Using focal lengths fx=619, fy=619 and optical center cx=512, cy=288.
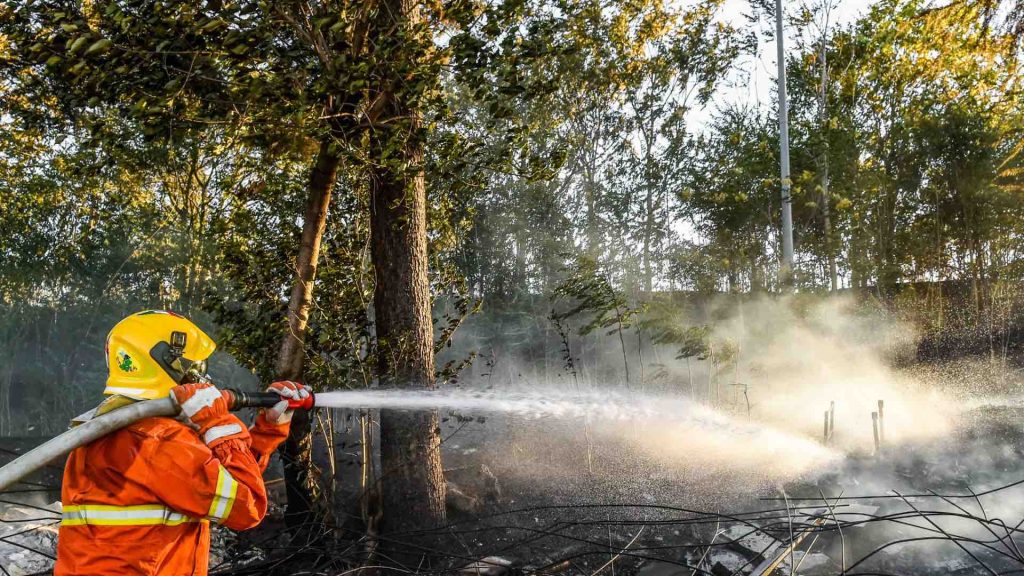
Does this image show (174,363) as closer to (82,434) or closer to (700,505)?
(82,434)

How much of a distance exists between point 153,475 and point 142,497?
110 millimetres

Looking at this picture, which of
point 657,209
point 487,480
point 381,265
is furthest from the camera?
point 657,209

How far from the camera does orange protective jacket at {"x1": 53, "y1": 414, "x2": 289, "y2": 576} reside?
229cm

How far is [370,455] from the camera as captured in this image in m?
6.74

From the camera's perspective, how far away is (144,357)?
2.42 m

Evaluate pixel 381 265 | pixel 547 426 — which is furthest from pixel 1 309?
pixel 381 265

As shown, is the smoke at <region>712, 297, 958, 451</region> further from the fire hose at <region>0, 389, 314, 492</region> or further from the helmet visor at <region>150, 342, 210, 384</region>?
the fire hose at <region>0, 389, 314, 492</region>

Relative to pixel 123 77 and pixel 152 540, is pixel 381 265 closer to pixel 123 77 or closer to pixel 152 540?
pixel 123 77

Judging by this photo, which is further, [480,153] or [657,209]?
[657,209]

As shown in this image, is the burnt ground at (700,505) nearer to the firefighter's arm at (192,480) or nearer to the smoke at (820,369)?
the smoke at (820,369)

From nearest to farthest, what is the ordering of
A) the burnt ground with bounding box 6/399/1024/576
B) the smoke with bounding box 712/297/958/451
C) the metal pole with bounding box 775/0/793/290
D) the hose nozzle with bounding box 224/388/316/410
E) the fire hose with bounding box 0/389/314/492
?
the fire hose with bounding box 0/389/314/492, the hose nozzle with bounding box 224/388/316/410, the burnt ground with bounding box 6/399/1024/576, the smoke with bounding box 712/297/958/451, the metal pole with bounding box 775/0/793/290

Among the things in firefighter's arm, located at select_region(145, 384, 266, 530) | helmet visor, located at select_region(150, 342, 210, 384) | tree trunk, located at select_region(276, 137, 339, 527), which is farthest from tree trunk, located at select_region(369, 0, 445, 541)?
firefighter's arm, located at select_region(145, 384, 266, 530)

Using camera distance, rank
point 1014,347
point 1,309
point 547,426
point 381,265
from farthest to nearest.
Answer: point 1,309, point 1014,347, point 547,426, point 381,265

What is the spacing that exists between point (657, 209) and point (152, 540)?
62.1 ft
